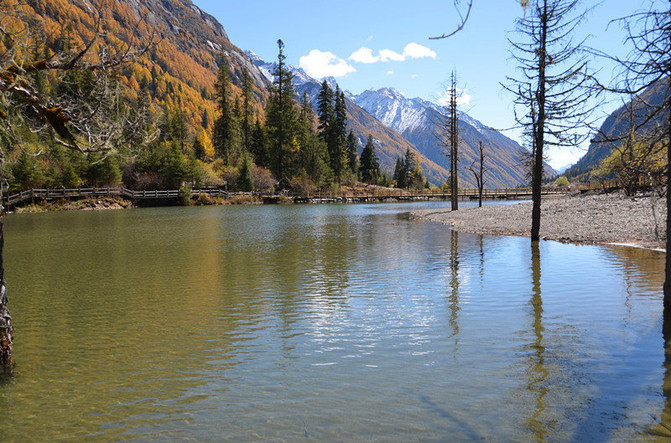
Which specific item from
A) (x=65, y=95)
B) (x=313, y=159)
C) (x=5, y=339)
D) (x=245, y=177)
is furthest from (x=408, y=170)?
(x=5, y=339)

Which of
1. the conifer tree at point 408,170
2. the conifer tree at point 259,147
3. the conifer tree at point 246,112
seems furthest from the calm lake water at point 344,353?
the conifer tree at point 408,170

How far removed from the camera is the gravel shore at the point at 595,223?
63.7ft

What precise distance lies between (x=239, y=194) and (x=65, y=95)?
248 ft

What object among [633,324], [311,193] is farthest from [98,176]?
[633,324]

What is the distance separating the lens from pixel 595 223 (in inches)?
917

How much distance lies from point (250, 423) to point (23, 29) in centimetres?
664

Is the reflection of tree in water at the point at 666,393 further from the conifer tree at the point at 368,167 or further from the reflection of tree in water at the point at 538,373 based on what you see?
the conifer tree at the point at 368,167

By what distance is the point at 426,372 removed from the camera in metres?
6.35

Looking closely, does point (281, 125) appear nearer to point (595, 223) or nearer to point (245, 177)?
point (245, 177)

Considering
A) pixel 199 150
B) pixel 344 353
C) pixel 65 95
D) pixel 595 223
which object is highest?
pixel 199 150

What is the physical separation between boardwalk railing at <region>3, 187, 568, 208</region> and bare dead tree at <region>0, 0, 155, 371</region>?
50111 mm

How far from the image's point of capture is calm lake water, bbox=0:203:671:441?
197 inches

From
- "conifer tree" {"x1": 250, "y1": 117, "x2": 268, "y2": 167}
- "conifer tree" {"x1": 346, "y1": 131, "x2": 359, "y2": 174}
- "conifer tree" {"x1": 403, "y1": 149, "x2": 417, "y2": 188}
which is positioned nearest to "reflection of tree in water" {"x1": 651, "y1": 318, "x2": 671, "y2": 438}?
"conifer tree" {"x1": 250, "y1": 117, "x2": 268, "y2": 167}

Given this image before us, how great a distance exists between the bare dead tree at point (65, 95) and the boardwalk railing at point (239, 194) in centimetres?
5011
